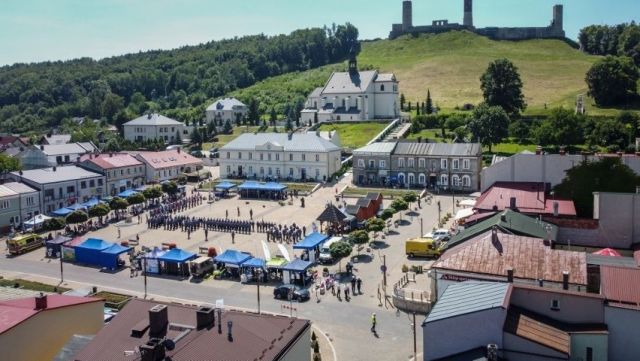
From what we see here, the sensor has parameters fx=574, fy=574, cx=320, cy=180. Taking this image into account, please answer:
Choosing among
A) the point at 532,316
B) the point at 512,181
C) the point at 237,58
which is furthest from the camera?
the point at 237,58

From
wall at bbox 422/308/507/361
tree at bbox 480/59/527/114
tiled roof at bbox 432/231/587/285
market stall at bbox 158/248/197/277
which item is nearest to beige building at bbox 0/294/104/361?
market stall at bbox 158/248/197/277

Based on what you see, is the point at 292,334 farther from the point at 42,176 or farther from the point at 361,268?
the point at 42,176

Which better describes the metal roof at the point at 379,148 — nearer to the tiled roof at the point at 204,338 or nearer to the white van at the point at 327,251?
the white van at the point at 327,251

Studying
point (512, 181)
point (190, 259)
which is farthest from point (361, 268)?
point (512, 181)

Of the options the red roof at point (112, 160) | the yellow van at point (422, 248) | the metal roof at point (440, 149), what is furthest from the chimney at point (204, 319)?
the red roof at point (112, 160)

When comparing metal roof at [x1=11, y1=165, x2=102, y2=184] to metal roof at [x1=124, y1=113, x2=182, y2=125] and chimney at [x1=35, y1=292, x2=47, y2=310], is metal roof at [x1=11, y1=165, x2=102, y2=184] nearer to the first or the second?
metal roof at [x1=124, y1=113, x2=182, y2=125]

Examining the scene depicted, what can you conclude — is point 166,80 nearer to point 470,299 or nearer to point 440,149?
point 440,149

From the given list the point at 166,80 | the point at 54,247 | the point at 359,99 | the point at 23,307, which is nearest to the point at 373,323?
the point at 23,307
